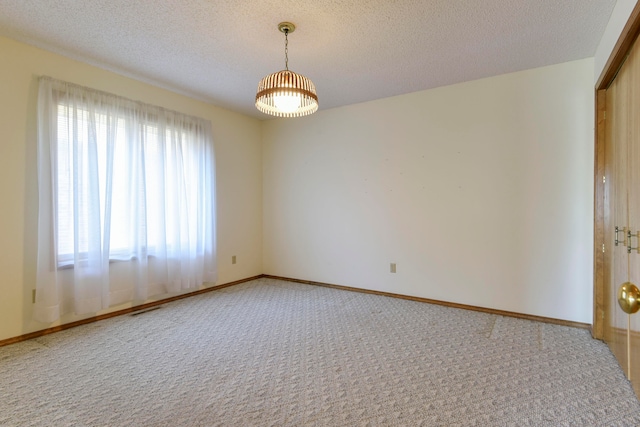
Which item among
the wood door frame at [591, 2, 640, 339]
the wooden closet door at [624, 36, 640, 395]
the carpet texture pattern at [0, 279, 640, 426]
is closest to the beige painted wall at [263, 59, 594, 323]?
the wood door frame at [591, 2, 640, 339]

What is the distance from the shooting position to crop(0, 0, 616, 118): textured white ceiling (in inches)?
90.4

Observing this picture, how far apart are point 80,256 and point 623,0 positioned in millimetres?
4601

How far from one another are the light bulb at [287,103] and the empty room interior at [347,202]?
0.13 meters

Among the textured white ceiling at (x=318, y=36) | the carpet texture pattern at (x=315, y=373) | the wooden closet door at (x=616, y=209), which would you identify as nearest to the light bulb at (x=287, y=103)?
the textured white ceiling at (x=318, y=36)

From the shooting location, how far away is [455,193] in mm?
3691

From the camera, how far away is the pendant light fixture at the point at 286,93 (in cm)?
229

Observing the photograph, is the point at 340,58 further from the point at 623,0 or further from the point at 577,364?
the point at 577,364

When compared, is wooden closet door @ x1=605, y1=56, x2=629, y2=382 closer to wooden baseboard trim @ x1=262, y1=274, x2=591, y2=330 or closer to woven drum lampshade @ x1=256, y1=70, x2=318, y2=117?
wooden baseboard trim @ x1=262, y1=274, x2=591, y2=330

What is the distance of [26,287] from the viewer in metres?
2.79

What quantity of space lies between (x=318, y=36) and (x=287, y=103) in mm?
686

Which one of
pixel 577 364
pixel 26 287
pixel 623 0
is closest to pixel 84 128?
pixel 26 287

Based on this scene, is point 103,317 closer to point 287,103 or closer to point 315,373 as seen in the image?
point 315,373

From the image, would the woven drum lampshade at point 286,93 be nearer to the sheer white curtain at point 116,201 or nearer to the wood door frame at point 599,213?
the sheer white curtain at point 116,201

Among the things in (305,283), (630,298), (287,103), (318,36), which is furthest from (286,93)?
(305,283)
